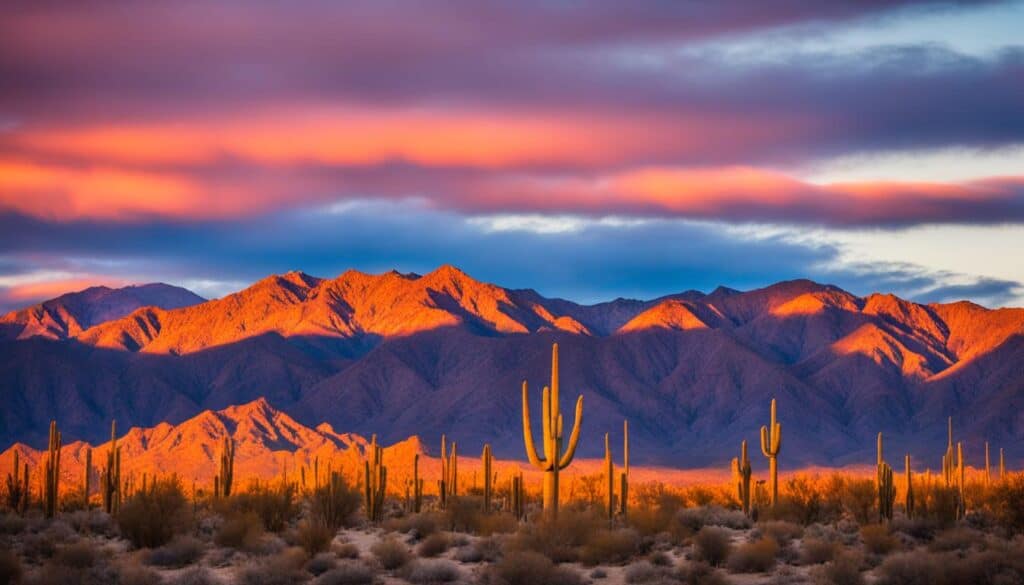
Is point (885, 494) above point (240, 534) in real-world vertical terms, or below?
above

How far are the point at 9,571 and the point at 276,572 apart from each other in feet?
16.4

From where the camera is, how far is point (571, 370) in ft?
486

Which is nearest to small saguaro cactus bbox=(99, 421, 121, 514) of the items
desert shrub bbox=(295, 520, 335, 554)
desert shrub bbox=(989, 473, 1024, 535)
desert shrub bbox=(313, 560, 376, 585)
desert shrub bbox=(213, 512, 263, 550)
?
desert shrub bbox=(213, 512, 263, 550)

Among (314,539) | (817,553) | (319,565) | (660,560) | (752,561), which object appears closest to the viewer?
(319,565)

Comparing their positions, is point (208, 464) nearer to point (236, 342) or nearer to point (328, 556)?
point (236, 342)

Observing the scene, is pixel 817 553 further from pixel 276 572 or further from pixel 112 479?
pixel 112 479

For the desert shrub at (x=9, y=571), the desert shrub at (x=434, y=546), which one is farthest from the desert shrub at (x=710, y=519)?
the desert shrub at (x=9, y=571)

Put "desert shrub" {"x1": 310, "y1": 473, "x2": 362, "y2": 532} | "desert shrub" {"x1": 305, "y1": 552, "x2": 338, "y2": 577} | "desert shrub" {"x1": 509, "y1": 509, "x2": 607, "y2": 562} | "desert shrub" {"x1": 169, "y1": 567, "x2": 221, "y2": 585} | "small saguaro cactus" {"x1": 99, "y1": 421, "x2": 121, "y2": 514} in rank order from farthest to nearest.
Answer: "small saguaro cactus" {"x1": 99, "y1": 421, "x2": 121, "y2": 514}, "desert shrub" {"x1": 310, "y1": 473, "x2": 362, "y2": 532}, "desert shrub" {"x1": 509, "y1": 509, "x2": 607, "y2": 562}, "desert shrub" {"x1": 305, "y1": 552, "x2": 338, "y2": 577}, "desert shrub" {"x1": 169, "y1": 567, "x2": 221, "y2": 585}

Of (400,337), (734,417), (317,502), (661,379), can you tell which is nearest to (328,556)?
(317,502)

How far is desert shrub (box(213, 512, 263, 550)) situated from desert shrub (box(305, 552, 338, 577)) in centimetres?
372

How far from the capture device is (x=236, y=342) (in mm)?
172000

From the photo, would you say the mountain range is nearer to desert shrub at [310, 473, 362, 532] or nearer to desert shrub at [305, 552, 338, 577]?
desert shrub at [310, 473, 362, 532]

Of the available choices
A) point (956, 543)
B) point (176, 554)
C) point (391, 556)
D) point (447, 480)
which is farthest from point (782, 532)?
point (447, 480)

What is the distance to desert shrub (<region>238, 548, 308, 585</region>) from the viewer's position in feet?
87.1
